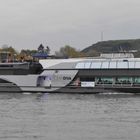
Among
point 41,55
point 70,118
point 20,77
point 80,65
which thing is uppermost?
point 41,55

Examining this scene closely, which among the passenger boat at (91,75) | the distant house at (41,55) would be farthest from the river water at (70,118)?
the distant house at (41,55)

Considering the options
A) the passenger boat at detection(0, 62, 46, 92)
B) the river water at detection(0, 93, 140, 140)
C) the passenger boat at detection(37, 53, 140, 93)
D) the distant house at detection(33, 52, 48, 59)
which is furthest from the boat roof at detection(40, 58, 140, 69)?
the distant house at detection(33, 52, 48, 59)

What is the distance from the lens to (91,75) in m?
72.9

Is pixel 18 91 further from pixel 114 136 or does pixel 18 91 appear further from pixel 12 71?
pixel 114 136

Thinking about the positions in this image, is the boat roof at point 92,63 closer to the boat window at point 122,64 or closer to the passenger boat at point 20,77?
the boat window at point 122,64

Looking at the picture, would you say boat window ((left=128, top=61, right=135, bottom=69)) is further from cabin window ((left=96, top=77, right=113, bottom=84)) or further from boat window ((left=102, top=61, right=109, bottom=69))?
cabin window ((left=96, top=77, right=113, bottom=84))

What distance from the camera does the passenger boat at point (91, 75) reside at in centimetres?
7194

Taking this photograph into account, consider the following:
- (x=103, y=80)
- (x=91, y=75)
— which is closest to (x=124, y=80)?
(x=103, y=80)

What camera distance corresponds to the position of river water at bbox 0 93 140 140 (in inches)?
1449

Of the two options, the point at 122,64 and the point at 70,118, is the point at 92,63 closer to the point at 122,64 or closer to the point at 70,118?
the point at 122,64

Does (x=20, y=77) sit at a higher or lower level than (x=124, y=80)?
higher

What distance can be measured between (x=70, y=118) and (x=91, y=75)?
28207 mm

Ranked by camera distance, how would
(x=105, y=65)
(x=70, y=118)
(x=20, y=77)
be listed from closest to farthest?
(x=70, y=118) < (x=105, y=65) < (x=20, y=77)

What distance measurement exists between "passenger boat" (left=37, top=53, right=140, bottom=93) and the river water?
6796mm
